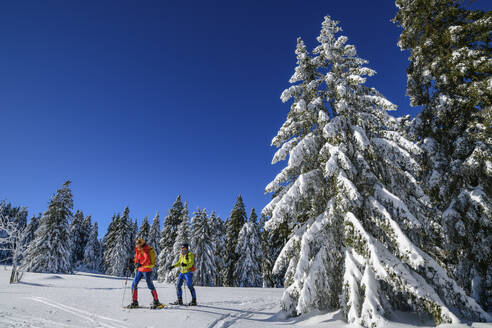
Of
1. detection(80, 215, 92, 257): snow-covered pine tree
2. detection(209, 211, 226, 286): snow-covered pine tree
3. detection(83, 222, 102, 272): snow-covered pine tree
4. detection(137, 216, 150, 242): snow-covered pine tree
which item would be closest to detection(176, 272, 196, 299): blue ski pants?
detection(209, 211, 226, 286): snow-covered pine tree

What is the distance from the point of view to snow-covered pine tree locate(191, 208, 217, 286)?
1287 inches

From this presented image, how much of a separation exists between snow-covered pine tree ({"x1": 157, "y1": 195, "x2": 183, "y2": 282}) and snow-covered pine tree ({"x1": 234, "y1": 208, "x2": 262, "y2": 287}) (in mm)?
10037

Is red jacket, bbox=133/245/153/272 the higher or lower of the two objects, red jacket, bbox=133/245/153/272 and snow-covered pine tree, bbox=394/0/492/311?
the lower

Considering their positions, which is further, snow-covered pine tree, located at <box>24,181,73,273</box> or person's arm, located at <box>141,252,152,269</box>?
snow-covered pine tree, located at <box>24,181,73,273</box>

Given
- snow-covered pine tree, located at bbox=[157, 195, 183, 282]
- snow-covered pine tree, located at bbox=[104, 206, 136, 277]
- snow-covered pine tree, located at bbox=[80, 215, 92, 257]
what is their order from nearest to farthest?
1. snow-covered pine tree, located at bbox=[157, 195, 183, 282]
2. snow-covered pine tree, located at bbox=[104, 206, 136, 277]
3. snow-covered pine tree, located at bbox=[80, 215, 92, 257]

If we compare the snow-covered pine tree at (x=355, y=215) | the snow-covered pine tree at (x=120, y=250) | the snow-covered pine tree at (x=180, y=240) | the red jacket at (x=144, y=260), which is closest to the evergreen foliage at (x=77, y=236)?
the snow-covered pine tree at (x=120, y=250)

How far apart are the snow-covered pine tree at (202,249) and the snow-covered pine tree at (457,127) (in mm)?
27585

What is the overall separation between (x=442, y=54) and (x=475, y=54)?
1287mm

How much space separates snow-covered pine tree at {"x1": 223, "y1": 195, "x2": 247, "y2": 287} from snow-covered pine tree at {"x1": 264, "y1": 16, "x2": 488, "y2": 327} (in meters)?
28.8

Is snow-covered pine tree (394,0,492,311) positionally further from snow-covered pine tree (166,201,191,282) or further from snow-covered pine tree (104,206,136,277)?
snow-covered pine tree (104,206,136,277)

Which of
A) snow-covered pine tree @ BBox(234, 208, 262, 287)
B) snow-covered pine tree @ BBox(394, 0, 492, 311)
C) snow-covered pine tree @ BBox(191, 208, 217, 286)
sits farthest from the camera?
snow-covered pine tree @ BBox(234, 208, 262, 287)

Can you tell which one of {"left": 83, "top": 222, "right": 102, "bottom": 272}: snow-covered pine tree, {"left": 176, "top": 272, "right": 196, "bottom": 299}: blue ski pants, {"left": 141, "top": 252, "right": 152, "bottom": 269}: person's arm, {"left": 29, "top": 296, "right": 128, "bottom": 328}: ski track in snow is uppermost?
{"left": 141, "top": 252, "right": 152, "bottom": 269}: person's arm

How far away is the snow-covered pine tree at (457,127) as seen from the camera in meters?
9.40

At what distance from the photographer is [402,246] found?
650cm
